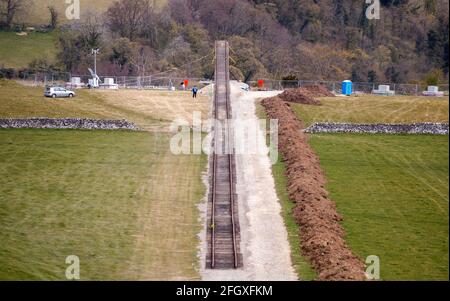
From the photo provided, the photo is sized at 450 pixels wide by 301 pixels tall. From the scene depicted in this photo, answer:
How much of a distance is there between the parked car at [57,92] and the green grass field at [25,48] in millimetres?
35590

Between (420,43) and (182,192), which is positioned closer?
(182,192)

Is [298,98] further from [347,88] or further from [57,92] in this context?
[57,92]

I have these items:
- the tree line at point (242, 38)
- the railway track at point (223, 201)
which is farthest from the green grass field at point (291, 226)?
the tree line at point (242, 38)

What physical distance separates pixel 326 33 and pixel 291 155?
60.7 m

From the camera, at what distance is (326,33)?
120 metres

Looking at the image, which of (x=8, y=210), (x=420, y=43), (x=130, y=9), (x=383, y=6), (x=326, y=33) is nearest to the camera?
(x=8, y=210)

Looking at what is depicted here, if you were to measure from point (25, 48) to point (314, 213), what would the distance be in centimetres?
8278

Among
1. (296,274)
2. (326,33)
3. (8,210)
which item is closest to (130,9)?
(326,33)

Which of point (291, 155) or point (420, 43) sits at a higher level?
point (420, 43)

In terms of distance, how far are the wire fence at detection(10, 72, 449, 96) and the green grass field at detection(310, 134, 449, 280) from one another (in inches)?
797

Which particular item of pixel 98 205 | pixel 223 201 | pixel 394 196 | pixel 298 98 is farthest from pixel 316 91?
pixel 98 205

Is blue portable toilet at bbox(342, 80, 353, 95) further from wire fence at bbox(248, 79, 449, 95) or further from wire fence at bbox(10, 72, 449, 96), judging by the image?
wire fence at bbox(10, 72, 449, 96)
